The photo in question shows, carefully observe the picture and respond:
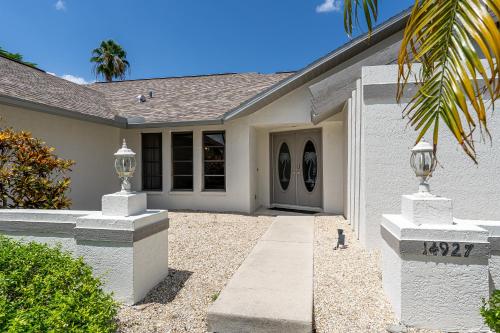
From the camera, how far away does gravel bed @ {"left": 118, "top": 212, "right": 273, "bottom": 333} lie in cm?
328

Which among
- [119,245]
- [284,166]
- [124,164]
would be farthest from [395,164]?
[284,166]

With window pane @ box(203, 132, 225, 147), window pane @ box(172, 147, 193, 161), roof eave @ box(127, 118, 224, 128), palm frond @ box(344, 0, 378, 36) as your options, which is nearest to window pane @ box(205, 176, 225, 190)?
window pane @ box(172, 147, 193, 161)

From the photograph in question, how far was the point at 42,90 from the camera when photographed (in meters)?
9.15

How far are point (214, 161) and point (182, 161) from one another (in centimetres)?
132

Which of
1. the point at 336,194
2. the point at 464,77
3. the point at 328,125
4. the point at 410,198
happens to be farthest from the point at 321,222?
the point at 464,77

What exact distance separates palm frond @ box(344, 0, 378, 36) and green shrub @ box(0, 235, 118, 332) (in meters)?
3.55

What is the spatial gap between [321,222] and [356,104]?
3.75 m

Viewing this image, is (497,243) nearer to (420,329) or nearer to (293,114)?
(420,329)

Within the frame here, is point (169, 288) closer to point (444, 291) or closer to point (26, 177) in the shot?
point (444, 291)

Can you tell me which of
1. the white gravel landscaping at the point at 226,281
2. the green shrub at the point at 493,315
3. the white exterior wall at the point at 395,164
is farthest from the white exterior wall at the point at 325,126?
the green shrub at the point at 493,315

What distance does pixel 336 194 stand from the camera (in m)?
9.66

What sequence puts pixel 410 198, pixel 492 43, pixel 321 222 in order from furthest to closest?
pixel 321 222, pixel 410 198, pixel 492 43

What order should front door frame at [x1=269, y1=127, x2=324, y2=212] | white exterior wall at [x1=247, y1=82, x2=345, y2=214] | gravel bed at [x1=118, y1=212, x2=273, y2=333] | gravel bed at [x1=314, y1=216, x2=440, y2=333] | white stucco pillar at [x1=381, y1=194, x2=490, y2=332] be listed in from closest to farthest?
white stucco pillar at [x1=381, y1=194, x2=490, y2=332]
gravel bed at [x1=314, y1=216, x2=440, y2=333]
gravel bed at [x1=118, y1=212, x2=273, y2=333]
white exterior wall at [x1=247, y1=82, x2=345, y2=214]
front door frame at [x1=269, y1=127, x2=324, y2=212]

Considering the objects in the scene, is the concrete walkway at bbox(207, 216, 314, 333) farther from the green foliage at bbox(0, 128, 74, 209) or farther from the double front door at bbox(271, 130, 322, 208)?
the double front door at bbox(271, 130, 322, 208)
